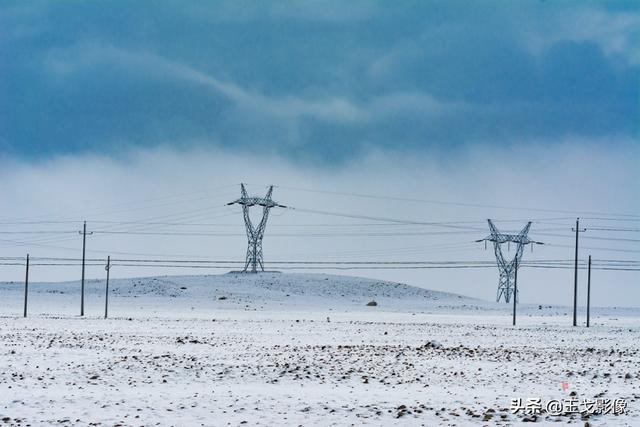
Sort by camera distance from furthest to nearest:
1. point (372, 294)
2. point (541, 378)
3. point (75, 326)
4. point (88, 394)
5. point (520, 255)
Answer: point (372, 294) → point (520, 255) → point (75, 326) → point (541, 378) → point (88, 394)

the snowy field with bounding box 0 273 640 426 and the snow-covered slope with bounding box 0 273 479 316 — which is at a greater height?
the snowy field with bounding box 0 273 640 426

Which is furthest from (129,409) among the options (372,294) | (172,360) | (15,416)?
(372,294)

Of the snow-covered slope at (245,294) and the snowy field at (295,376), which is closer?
the snowy field at (295,376)

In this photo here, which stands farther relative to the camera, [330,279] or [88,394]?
[330,279]

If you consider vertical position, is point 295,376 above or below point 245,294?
above

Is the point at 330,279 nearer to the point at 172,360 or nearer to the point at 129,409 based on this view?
the point at 172,360

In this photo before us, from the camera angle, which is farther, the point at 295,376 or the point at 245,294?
the point at 245,294

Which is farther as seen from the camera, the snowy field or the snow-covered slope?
the snow-covered slope

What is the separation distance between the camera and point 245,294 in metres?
115

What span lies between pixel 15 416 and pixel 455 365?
50.8 feet

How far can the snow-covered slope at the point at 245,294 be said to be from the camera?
10175 cm

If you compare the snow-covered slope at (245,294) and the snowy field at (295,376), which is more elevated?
the snowy field at (295,376)

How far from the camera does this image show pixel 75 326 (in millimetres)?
53406

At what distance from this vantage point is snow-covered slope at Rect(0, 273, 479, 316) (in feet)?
334
